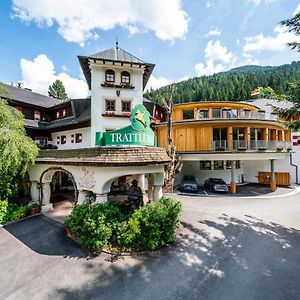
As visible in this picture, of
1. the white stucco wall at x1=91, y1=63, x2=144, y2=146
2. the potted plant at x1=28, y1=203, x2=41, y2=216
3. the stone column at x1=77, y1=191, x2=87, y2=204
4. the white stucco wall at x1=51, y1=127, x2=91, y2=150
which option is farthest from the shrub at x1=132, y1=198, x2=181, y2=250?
the white stucco wall at x1=51, y1=127, x2=91, y2=150

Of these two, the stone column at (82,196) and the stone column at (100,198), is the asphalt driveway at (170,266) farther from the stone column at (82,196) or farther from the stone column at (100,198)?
the stone column at (100,198)

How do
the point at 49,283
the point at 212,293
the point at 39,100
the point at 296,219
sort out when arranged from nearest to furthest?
the point at 212,293, the point at 49,283, the point at 296,219, the point at 39,100

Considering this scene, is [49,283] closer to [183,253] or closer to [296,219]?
[183,253]

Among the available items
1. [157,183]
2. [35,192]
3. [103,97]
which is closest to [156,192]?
[157,183]

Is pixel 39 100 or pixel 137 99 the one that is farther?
pixel 39 100

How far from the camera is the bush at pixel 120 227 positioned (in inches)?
330

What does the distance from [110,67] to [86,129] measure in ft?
20.8

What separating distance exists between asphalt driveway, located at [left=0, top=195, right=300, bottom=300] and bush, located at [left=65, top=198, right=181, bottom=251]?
541 mm

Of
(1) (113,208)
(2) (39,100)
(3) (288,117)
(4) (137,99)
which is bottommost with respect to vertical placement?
(1) (113,208)

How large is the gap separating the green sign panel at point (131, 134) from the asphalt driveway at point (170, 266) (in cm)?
516

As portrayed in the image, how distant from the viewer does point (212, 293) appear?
631 cm

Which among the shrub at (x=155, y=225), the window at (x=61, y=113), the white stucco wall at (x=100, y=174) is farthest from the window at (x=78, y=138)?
the shrub at (x=155, y=225)

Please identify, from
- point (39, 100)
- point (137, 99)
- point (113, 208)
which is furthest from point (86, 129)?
point (113, 208)

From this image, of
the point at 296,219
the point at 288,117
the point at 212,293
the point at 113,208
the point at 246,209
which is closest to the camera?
the point at 212,293
